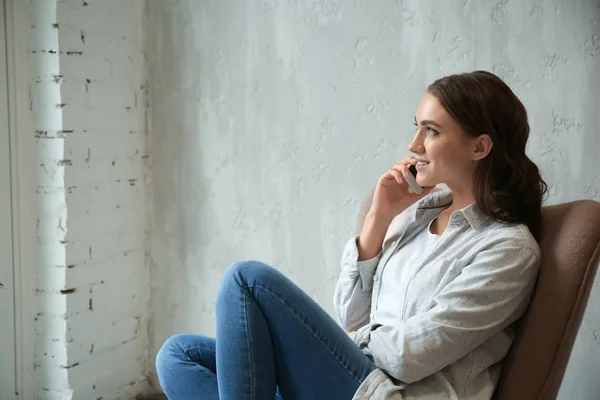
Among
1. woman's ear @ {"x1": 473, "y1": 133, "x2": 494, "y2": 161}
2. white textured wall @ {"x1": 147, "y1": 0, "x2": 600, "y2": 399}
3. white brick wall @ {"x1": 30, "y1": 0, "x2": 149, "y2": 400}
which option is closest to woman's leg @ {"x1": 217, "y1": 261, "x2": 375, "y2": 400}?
woman's ear @ {"x1": 473, "y1": 133, "x2": 494, "y2": 161}

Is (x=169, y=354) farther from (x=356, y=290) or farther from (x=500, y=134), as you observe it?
(x=500, y=134)

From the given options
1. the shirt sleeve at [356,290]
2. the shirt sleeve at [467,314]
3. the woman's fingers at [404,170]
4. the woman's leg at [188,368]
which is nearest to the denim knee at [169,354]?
the woman's leg at [188,368]

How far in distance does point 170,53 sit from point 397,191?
3.80 ft

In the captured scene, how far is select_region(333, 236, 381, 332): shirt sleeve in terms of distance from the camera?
185 cm

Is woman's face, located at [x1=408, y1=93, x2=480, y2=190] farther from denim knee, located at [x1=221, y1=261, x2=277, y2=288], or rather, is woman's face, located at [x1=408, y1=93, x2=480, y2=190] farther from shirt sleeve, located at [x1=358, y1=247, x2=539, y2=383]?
denim knee, located at [x1=221, y1=261, x2=277, y2=288]

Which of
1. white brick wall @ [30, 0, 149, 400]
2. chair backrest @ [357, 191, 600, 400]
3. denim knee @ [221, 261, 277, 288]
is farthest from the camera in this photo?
white brick wall @ [30, 0, 149, 400]

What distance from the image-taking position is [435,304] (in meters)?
1.56

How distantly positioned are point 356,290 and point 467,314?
414mm

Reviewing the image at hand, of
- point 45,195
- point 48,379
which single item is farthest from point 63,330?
point 45,195

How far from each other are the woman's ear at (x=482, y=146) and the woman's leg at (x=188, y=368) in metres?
0.78

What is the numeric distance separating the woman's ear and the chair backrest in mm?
232

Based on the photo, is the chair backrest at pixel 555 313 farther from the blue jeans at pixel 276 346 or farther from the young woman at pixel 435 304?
the blue jeans at pixel 276 346

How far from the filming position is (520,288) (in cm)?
151

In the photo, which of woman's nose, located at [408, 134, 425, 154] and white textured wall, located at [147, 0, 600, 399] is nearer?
woman's nose, located at [408, 134, 425, 154]
